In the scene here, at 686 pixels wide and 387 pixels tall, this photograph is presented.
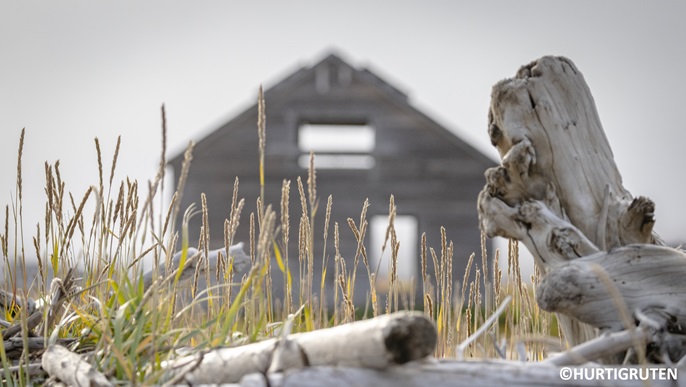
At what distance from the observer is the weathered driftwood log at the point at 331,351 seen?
4.78 feet

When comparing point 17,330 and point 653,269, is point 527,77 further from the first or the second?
point 17,330

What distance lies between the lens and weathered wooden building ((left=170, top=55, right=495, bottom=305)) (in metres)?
13.7

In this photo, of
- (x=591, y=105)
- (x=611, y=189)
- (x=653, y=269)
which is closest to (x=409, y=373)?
(x=653, y=269)

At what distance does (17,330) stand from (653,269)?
2074 millimetres

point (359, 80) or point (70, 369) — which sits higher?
point (359, 80)

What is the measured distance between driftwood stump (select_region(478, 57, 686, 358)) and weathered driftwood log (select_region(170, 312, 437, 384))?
83 cm

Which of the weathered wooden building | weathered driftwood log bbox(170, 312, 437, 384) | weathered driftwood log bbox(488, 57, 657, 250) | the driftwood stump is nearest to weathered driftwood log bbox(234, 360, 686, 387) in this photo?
weathered driftwood log bbox(170, 312, 437, 384)

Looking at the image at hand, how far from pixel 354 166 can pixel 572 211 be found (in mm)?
11171

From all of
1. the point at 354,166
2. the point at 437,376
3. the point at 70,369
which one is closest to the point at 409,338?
the point at 437,376

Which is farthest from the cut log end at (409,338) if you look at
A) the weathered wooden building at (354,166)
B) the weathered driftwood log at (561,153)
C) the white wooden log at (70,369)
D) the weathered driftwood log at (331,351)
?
the weathered wooden building at (354,166)

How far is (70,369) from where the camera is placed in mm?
1923

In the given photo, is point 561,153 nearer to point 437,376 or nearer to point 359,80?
point 437,376

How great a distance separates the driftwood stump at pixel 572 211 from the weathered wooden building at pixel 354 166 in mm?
10778

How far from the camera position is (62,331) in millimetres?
2533
